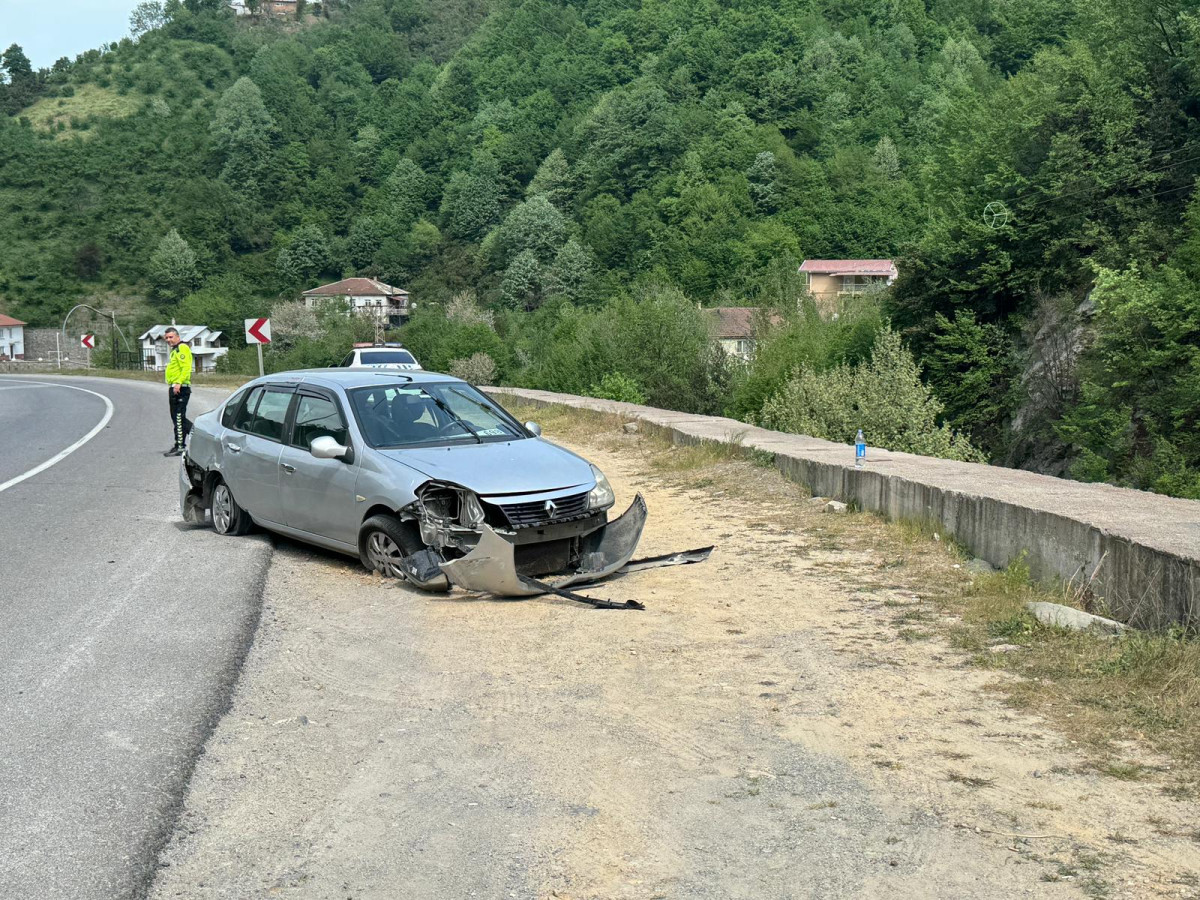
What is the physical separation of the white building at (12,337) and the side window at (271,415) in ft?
403

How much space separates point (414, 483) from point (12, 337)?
426 ft

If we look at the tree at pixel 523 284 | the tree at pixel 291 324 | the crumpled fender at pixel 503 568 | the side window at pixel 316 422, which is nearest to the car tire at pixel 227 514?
the side window at pixel 316 422

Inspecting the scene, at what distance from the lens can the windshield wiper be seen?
964 centimetres

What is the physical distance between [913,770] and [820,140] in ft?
401

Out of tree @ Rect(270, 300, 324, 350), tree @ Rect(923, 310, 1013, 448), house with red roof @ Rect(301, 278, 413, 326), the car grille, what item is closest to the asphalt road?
the car grille

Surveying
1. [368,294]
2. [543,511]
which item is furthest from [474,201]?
[543,511]

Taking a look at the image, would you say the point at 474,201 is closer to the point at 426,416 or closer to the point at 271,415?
the point at 271,415

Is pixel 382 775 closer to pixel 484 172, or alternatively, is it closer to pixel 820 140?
pixel 820 140

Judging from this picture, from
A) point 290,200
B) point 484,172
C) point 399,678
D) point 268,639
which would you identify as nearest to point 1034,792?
point 399,678

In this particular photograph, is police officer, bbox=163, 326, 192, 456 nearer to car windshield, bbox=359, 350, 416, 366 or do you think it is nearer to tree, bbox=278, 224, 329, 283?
car windshield, bbox=359, 350, 416, 366

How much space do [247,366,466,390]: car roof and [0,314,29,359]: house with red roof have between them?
122748 mm

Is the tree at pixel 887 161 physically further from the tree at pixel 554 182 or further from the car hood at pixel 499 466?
the car hood at pixel 499 466

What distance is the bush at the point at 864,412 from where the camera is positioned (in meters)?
20.8

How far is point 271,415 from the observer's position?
1032cm
